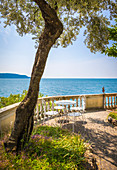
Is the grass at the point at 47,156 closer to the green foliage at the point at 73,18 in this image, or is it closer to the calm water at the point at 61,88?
the green foliage at the point at 73,18

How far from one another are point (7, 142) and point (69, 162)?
1286mm

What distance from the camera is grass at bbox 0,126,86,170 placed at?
7.01ft

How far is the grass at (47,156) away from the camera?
84.1 inches

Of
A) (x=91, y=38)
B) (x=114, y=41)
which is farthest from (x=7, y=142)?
(x=114, y=41)

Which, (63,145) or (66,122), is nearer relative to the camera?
(63,145)

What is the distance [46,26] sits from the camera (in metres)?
3.13

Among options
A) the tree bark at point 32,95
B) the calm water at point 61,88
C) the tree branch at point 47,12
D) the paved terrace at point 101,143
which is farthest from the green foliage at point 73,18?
the calm water at point 61,88

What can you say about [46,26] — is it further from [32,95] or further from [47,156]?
[47,156]

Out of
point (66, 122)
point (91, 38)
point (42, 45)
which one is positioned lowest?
point (66, 122)

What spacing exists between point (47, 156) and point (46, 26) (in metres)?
2.84

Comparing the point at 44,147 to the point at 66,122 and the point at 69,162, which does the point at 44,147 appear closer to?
the point at 69,162

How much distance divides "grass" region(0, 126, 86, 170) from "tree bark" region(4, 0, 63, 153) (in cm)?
19

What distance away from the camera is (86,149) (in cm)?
284

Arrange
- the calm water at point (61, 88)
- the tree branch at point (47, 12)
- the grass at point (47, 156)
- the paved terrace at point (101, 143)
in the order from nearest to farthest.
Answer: the grass at point (47, 156) < the paved terrace at point (101, 143) < the tree branch at point (47, 12) < the calm water at point (61, 88)
